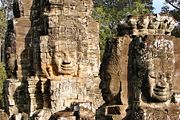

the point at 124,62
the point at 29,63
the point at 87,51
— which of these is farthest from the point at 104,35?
the point at 124,62

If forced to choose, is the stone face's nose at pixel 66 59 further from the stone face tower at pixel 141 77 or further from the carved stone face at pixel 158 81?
the carved stone face at pixel 158 81

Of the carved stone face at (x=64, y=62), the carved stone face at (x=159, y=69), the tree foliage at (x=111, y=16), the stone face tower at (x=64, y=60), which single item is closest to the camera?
Answer: the carved stone face at (x=159, y=69)

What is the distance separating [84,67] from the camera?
1477 centimetres

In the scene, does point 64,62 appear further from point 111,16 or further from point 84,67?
point 111,16

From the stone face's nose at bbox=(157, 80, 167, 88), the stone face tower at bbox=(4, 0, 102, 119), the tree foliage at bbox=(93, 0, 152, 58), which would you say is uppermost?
the stone face's nose at bbox=(157, 80, 167, 88)

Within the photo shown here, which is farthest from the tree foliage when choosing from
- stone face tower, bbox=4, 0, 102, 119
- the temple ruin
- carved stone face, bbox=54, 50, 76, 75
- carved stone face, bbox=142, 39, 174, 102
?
carved stone face, bbox=142, 39, 174, 102

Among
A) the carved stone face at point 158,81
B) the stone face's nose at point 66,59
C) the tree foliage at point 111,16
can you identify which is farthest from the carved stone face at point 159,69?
the tree foliage at point 111,16

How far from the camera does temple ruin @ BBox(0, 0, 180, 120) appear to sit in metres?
7.95

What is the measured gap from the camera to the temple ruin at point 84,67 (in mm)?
7953

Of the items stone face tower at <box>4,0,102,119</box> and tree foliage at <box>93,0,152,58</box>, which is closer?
stone face tower at <box>4,0,102,119</box>

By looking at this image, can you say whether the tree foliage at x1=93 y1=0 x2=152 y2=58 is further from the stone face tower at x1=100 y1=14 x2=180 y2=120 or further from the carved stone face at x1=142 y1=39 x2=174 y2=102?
the carved stone face at x1=142 y1=39 x2=174 y2=102

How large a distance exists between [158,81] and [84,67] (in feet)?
22.7

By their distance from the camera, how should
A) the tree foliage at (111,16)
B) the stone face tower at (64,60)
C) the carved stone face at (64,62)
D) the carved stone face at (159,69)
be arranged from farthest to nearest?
the tree foliage at (111,16) → the carved stone face at (64,62) → the stone face tower at (64,60) → the carved stone face at (159,69)

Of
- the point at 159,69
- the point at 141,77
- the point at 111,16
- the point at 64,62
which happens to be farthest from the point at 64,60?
the point at 111,16
